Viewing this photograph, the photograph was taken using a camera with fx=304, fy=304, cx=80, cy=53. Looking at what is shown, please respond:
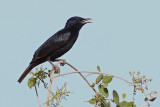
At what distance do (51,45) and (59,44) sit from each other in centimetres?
16

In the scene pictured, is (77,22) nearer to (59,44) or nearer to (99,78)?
(59,44)

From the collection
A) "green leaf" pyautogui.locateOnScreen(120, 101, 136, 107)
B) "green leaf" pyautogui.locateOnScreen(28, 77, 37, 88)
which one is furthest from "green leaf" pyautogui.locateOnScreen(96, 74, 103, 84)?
"green leaf" pyautogui.locateOnScreen(28, 77, 37, 88)

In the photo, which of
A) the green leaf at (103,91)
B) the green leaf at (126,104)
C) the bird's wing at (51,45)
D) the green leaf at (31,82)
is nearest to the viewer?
the green leaf at (126,104)

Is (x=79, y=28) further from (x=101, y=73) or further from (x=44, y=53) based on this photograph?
(x=101, y=73)

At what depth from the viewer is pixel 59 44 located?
5.69 m

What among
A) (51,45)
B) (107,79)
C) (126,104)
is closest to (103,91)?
(107,79)

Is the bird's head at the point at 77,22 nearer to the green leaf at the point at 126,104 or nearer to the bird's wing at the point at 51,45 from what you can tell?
the bird's wing at the point at 51,45

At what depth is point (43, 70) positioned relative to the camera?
11.2ft

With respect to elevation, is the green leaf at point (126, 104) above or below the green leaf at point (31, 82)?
below

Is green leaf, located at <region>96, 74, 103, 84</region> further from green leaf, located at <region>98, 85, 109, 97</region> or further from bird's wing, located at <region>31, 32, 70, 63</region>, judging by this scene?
bird's wing, located at <region>31, 32, 70, 63</region>

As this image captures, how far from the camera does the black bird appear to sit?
5.45m

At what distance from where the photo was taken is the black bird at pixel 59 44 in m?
5.45

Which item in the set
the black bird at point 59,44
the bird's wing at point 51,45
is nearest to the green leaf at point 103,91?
the black bird at point 59,44

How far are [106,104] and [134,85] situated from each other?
38 centimetres
